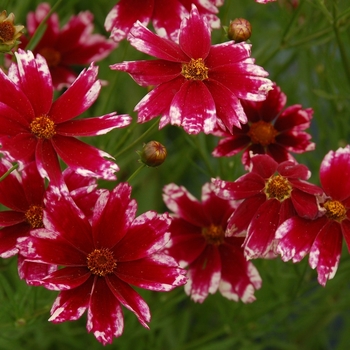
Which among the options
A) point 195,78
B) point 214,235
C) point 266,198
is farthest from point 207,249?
point 195,78

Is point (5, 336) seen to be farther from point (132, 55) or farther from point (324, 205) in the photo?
point (132, 55)

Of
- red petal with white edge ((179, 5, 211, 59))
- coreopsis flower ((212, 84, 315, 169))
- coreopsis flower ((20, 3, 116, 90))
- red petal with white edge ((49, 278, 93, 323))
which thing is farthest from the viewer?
coreopsis flower ((20, 3, 116, 90))

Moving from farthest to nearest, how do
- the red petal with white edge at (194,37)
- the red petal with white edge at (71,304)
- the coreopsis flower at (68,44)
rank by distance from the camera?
the coreopsis flower at (68,44) < the red petal with white edge at (194,37) < the red petal with white edge at (71,304)

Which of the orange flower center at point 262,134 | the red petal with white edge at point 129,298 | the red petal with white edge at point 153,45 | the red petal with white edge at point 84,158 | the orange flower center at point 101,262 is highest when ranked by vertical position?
the red petal with white edge at point 153,45

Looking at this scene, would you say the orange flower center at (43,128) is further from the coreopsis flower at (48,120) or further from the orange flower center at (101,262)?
the orange flower center at (101,262)

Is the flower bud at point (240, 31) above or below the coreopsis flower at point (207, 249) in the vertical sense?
above

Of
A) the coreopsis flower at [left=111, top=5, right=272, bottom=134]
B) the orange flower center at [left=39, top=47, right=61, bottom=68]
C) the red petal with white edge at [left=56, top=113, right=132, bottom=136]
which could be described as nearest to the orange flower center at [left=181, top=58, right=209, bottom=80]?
the coreopsis flower at [left=111, top=5, right=272, bottom=134]

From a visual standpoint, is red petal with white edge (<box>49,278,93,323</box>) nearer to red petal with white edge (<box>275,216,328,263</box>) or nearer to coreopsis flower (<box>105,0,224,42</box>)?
red petal with white edge (<box>275,216,328,263</box>)

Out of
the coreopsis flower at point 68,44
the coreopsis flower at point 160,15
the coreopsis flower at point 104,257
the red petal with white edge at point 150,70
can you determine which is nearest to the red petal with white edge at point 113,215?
the coreopsis flower at point 104,257
